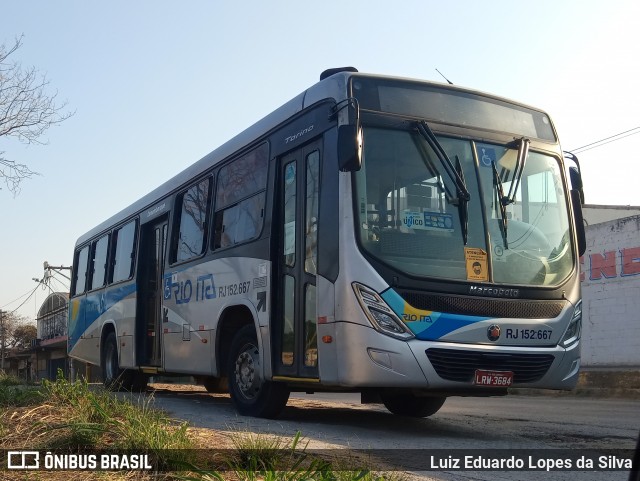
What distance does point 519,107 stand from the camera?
329 inches

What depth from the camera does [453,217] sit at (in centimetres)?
734

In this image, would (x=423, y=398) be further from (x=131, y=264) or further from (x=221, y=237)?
(x=131, y=264)

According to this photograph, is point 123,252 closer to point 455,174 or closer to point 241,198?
point 241,198

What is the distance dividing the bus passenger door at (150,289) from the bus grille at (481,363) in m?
6.07

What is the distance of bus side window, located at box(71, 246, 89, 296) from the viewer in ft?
55.5

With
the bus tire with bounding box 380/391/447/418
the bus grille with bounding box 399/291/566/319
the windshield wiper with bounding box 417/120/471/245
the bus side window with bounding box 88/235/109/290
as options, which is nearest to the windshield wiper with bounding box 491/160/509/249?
the windshield wiper with bounding box 417/120/471/245

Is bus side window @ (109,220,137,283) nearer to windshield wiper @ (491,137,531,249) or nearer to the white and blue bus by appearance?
the white and blue bus

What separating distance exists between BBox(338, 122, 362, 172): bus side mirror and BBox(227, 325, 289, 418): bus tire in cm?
251

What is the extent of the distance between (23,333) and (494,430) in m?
81.2

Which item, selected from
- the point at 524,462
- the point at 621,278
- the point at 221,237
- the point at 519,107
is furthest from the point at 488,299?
the point at 621,278

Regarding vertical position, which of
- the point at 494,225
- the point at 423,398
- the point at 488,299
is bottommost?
the point at 423,398

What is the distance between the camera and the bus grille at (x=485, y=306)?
6.93 meters

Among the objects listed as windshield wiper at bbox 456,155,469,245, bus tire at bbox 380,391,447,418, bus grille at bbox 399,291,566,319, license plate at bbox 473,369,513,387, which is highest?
windshield wiper at bbox 456,155,469,245

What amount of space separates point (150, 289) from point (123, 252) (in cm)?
166
